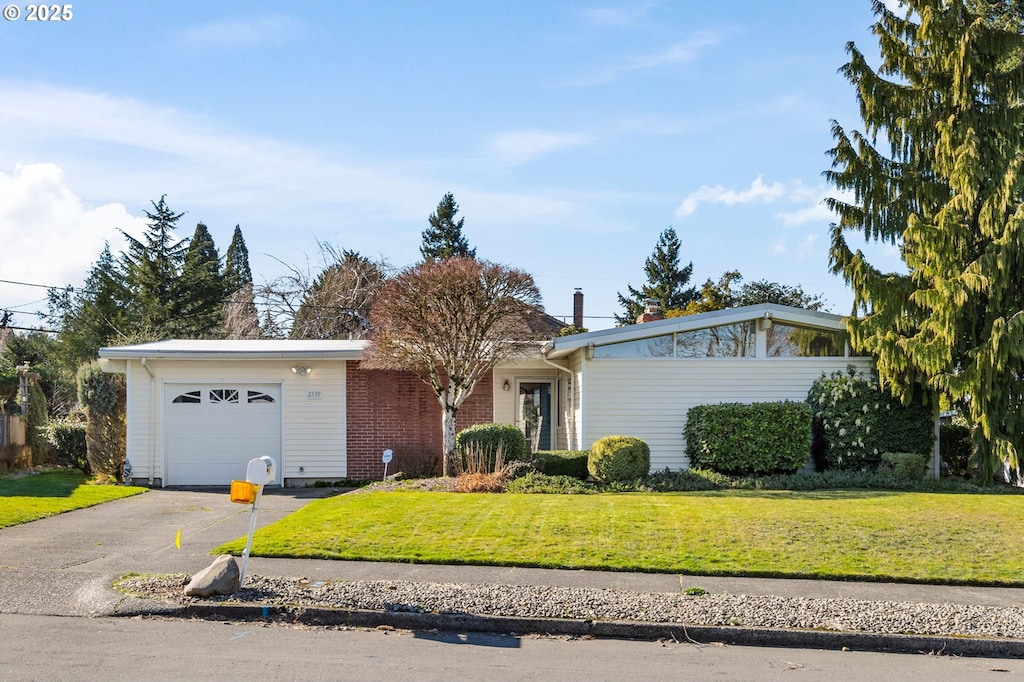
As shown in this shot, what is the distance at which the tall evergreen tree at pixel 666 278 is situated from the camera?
5881cm

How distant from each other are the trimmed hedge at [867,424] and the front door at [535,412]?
6217 mm

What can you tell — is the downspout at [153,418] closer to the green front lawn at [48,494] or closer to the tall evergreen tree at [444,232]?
the green front lawn at [48,494]

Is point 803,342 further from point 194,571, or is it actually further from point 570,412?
point 194,571

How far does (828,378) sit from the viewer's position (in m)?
17.2

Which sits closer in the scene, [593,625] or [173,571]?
[593,625]


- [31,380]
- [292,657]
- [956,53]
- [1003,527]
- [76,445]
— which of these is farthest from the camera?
[31,380]

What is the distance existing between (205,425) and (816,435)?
479 inches

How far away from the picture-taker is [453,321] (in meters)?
16.0

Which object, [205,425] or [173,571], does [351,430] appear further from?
[173,571]

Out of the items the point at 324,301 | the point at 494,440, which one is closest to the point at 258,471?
the point at 494,440

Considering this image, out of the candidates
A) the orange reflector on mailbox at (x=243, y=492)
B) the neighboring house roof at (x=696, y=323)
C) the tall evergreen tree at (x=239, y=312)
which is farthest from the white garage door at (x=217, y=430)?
the tall evergreen tree at (x=239, y=312)

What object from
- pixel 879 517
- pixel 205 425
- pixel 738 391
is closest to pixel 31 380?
pixel 205 425

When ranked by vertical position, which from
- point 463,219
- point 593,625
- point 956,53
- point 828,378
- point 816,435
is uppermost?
point 463,219

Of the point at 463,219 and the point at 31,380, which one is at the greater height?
the point at 463,219
